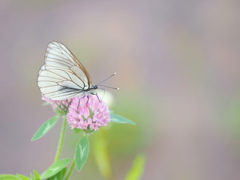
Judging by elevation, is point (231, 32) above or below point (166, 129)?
above

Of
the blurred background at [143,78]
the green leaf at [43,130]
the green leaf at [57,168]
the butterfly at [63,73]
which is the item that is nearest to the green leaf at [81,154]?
the green leaf at [57,168]

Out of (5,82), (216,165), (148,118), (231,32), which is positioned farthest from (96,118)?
(231,32)

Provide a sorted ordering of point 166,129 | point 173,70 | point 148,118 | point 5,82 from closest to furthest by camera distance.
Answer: point 148,118 → point 166,129 → point 5,82 → point 173,70

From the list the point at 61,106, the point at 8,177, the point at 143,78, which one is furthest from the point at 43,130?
the point at 143,78

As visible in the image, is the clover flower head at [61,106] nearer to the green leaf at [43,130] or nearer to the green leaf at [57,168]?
the green leaf at [43,130]

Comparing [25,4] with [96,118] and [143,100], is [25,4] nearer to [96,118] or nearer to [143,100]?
[143,100]

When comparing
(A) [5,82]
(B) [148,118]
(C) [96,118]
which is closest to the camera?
(C) [96,118]

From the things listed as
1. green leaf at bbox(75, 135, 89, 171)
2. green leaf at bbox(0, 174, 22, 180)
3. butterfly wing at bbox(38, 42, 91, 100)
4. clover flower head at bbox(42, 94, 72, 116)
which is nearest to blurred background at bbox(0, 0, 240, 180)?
butterfly wing at bbox(38, 42, 91, 100)
